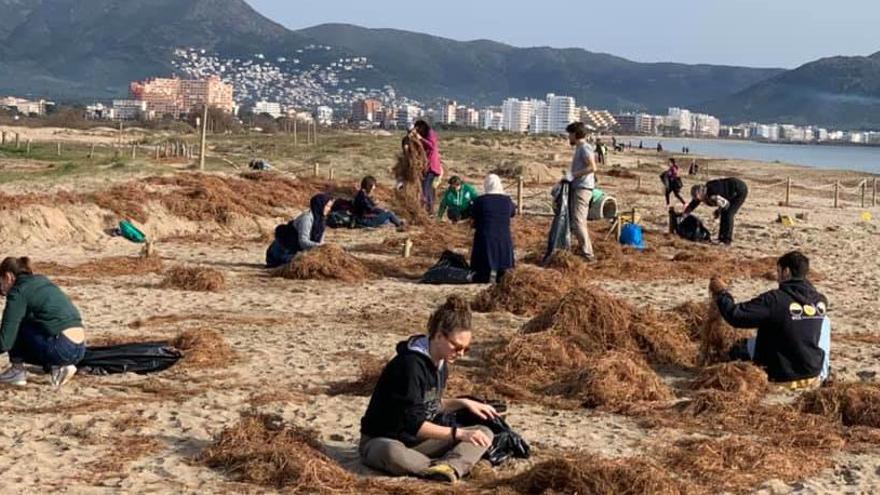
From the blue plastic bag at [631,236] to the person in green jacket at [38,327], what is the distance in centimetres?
1119

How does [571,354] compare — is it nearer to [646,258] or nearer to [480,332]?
[480,332]

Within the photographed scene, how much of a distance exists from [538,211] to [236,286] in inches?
500

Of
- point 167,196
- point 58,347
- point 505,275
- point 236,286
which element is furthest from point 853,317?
point 167,196

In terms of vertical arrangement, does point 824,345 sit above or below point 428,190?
below

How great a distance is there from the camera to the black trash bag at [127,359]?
9.20m

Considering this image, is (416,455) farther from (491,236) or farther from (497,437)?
(491,236)

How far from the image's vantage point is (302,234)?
50.4 feet

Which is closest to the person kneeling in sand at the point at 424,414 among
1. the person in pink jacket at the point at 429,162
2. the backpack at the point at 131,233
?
the backpack at the point at 131,233

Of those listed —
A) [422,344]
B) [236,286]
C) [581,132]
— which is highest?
[581,132]

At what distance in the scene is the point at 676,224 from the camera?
21094 mm

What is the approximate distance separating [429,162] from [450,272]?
7833mm

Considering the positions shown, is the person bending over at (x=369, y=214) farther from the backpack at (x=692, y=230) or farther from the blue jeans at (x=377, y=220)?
the backpack at (x=692, y=230)

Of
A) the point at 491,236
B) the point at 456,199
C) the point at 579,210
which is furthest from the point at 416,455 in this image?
the point at 456,199

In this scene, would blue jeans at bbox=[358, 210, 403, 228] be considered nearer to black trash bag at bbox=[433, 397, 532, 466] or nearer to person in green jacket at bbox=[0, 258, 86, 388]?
person in green jacket at bbox=[0, 258, 86, 388]
